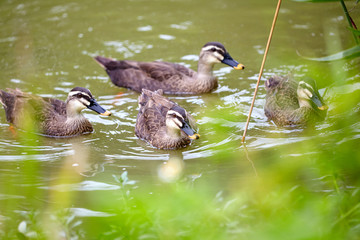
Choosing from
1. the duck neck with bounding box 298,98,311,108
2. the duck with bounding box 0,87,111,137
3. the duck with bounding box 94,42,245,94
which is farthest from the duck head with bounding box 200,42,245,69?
the duck with bounding box 0,87,111,137

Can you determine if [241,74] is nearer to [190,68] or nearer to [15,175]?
[190,68]

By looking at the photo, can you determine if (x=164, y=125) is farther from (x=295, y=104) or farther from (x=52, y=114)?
(x=295, y=104)

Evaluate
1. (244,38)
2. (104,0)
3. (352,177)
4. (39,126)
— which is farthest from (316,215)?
(104,0)

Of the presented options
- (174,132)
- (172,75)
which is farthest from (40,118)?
(172,75)

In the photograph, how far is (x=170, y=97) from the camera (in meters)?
9.83

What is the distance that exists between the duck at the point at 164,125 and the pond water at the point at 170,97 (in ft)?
0.48

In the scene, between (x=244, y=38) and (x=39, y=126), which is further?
(x=244, y=38)

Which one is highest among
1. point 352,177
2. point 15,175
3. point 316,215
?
point 316,215

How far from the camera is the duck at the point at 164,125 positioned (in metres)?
7.23

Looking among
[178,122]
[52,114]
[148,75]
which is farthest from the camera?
[148,75]

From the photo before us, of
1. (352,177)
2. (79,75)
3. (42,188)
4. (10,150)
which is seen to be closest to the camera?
(352,177)

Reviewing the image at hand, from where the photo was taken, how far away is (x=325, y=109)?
26.2ft

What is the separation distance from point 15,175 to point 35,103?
208cm

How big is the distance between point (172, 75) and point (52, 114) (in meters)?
2.54
